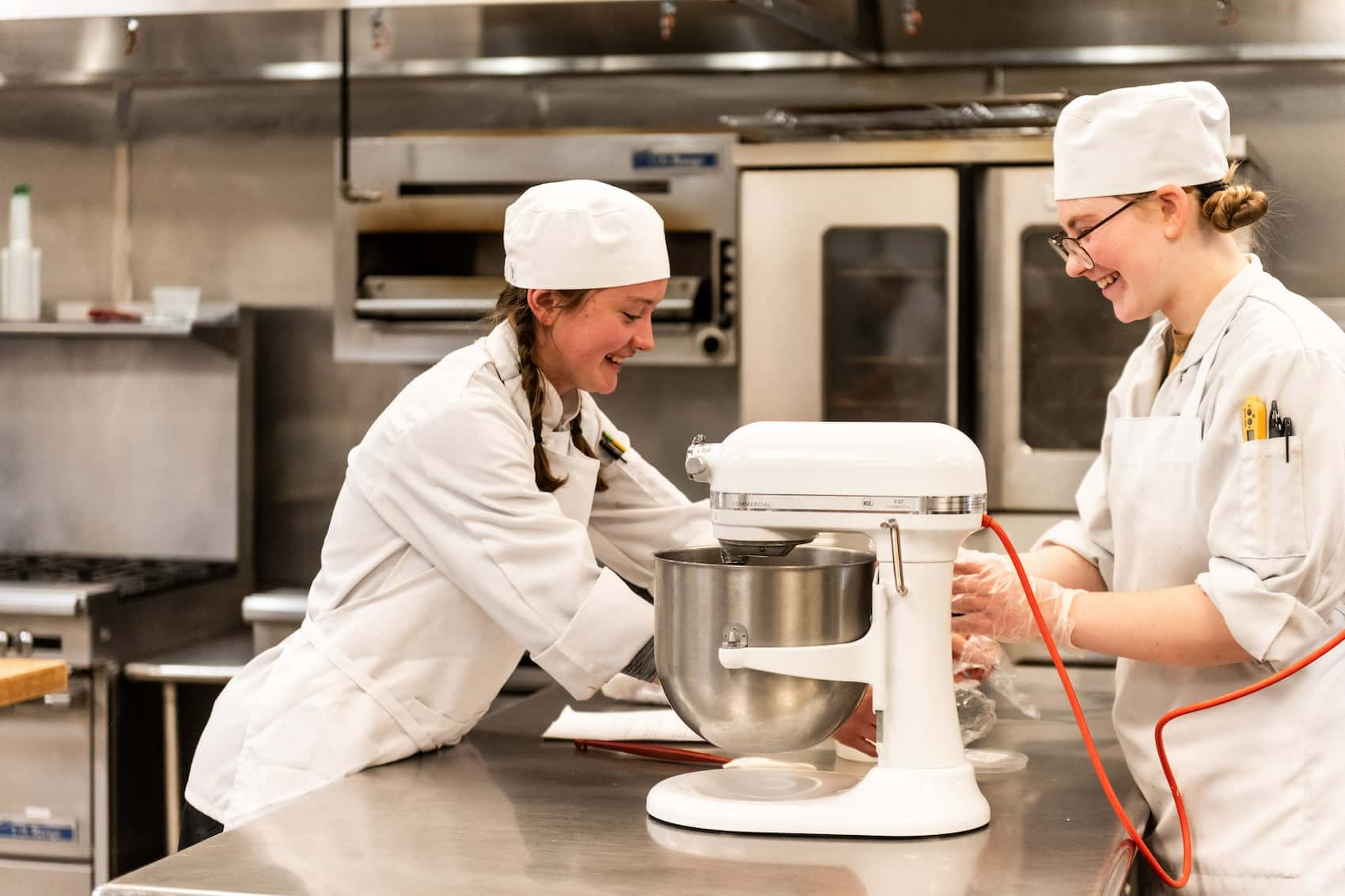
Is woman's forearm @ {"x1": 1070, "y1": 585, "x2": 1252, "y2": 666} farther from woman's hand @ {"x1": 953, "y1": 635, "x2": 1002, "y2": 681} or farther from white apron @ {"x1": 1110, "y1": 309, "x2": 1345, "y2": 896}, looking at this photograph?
woman's hand @ {"x1": 953, "y1": 635, "x2": 1002, "y2": 681}

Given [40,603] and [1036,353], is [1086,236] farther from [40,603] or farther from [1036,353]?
[40,603]

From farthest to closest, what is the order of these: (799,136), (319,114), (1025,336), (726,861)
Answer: (319,114) → (799,136) → (1025,336) → (726,861)

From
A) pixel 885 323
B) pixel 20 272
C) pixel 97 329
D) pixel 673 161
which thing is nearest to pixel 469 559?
pixel 885 323

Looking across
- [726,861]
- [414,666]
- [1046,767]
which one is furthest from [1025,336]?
[726,861]

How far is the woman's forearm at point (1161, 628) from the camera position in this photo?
1525 millimetres

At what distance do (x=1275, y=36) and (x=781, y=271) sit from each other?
4.34 feet

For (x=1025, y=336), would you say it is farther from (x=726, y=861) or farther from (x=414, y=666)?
(x=726, y=861)

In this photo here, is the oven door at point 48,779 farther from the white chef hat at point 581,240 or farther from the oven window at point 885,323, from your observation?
the white chef hat at point 581,240

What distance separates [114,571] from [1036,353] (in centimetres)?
226

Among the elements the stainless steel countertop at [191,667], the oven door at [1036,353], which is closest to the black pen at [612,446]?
the oven door at [1036,353]

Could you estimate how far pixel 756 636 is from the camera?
4.77 ft

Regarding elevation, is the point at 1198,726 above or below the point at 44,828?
above

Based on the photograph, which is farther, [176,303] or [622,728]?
[176,303]

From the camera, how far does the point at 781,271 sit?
10.4 ft
